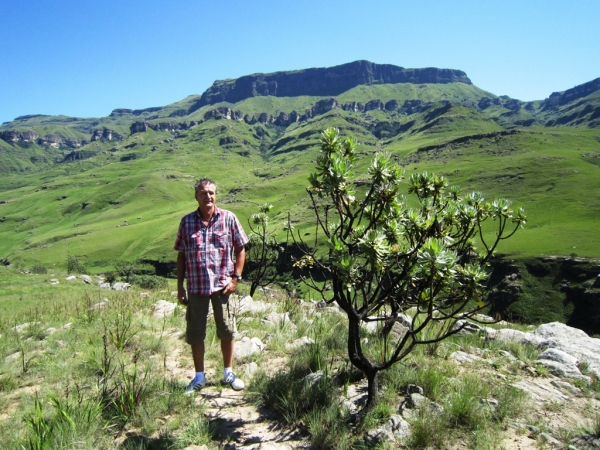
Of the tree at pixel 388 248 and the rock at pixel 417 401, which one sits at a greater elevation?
the tree at pixel 388 248

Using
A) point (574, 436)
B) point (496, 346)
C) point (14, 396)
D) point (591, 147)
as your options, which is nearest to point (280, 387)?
point (574, 436)

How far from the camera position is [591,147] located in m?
166

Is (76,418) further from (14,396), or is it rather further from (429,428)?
(429,428)

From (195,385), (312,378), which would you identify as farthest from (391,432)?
(195,385)

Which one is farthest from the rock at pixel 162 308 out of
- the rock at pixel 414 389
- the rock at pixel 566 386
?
the rock at pixel 566 386

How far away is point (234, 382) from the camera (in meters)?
5.21

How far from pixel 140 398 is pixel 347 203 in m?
3.84

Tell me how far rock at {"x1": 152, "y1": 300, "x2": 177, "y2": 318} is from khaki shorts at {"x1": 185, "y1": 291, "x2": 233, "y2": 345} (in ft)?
14.0

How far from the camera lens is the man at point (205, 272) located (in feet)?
16.9

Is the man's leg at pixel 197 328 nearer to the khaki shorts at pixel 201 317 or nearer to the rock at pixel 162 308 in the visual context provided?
the khaki shorts at pixel 201 317

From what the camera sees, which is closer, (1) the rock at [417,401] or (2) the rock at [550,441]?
(2) the rock at [550,441]

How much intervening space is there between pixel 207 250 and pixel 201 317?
1042mm

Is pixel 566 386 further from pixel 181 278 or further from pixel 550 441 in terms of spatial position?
pixel 181 278

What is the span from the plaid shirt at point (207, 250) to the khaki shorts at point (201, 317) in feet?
0.54
